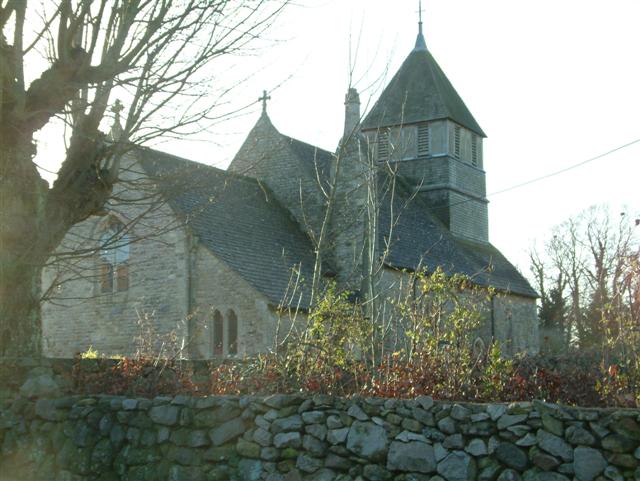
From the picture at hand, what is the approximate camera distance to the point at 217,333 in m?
21.7

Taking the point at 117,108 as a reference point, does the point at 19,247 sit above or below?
below

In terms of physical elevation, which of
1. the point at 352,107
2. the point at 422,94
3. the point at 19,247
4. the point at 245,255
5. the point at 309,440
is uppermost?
the point at 422,94

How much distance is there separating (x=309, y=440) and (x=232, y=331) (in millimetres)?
13630

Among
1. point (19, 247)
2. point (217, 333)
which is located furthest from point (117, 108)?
point (217, 333)

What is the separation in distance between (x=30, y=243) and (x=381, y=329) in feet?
14.1

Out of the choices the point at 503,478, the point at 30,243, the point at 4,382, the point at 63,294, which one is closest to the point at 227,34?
the point at 30,243

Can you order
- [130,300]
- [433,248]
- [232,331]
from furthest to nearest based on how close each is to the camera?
[433,248] → [130,300] → [232,331]

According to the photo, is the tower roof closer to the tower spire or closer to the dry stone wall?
the tower spire

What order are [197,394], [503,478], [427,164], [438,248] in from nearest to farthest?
[503,478] → [197,394] → [438,248] → [427,164]

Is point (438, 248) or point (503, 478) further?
point (438, 248)

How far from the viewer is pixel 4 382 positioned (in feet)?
32.4

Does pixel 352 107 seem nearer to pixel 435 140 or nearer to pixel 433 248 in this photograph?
pixel 433 248

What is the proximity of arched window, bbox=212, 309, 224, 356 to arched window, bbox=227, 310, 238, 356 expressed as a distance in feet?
0.77

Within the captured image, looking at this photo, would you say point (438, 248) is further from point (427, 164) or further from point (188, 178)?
point (188, 178)
